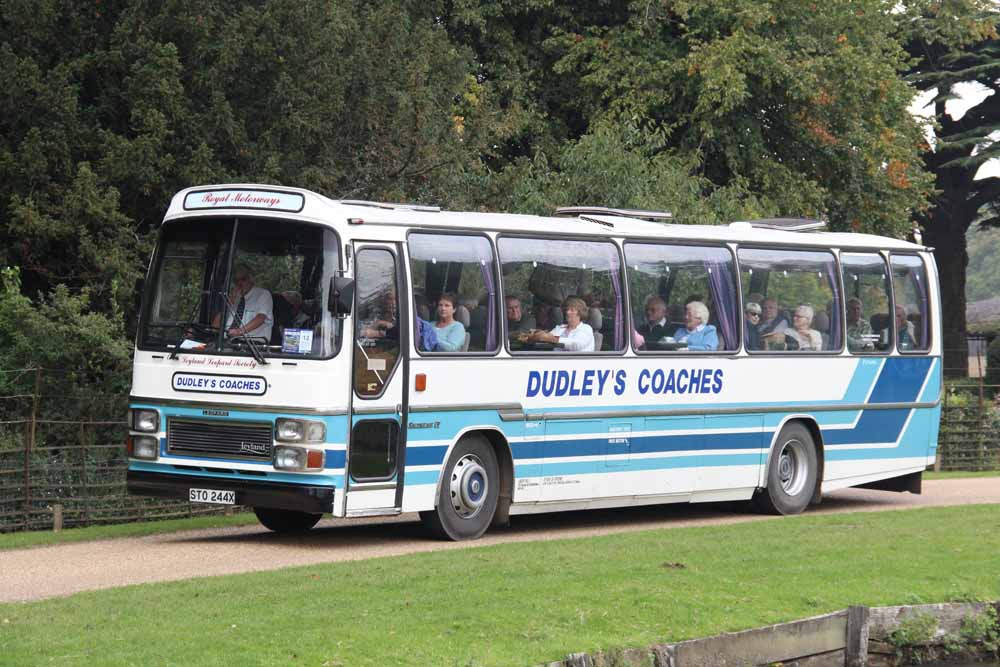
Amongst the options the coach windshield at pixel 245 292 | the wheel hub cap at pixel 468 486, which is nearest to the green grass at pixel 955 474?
the wheel hub cap at pixel 468 486

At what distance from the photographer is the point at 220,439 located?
1498 centimetres

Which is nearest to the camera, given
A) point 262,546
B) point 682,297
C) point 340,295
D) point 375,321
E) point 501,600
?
point 501,600

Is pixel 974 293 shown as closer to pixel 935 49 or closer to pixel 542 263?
pixel 935 49

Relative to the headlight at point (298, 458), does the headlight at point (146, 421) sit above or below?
above

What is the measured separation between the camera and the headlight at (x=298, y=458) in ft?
47.9

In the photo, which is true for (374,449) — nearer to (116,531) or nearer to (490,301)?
(490,301)

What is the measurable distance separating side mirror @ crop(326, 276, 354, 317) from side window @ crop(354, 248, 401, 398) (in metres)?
0.40

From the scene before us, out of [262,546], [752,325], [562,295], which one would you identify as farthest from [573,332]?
[262,546]

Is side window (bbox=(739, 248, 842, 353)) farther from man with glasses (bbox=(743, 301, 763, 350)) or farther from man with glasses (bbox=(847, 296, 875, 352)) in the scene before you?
man with glasses (bbox=(847, 296, 875, 352))

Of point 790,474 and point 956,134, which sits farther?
point 956,134

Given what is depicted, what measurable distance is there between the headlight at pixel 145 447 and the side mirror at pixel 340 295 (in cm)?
211

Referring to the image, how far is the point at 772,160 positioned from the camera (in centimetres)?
3531

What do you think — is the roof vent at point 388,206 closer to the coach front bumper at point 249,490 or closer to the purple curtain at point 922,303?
the coach front bumper at point 249,490

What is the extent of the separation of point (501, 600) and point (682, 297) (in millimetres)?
7678
